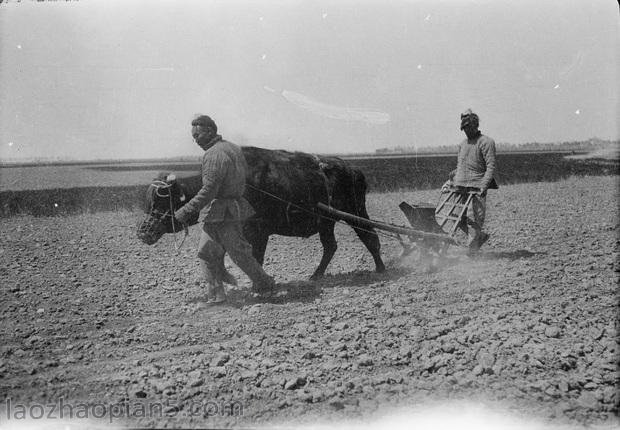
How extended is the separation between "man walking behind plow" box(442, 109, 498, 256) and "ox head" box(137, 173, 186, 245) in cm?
344

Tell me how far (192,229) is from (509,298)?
18.8 feet

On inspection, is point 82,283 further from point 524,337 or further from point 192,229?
point 524,337

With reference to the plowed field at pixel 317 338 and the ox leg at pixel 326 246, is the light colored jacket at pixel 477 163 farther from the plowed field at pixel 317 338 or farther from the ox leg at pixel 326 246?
the ox leg at pixel 326 246

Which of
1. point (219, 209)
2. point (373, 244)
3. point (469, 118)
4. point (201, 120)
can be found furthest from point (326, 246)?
point (469, 118)

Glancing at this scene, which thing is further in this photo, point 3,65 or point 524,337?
point 3,65

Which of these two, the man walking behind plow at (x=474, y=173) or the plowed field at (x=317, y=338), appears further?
the man walking behind plow at (x=474, y=173)

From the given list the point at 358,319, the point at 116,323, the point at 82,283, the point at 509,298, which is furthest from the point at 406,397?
the point at 82,283

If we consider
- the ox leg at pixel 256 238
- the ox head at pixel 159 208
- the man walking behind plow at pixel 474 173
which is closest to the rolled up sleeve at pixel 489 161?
the man walking behind plow at pixel 474 173

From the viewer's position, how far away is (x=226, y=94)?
4.74 m

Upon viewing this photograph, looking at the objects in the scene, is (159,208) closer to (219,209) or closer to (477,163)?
(219,209)

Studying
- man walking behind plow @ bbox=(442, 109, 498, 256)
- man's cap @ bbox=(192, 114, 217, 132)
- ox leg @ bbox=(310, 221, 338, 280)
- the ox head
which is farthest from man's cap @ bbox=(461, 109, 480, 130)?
the ox head

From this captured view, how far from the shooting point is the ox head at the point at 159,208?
4.58 meters

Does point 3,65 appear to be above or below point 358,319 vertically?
above

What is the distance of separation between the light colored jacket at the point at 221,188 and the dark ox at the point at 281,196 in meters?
0.25
